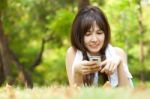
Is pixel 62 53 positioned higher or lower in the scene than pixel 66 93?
lower

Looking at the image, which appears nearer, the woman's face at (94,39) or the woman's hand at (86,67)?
the woman's hand at (86,67)

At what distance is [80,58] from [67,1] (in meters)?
8.72

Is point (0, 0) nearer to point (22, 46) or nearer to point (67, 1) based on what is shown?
point (67, 1)

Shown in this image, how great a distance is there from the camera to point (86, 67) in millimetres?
1949

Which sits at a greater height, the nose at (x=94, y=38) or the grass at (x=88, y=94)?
the nose at (x=94, y=38)

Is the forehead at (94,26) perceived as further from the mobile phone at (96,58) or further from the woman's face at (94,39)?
the mobile phone at (96,58)

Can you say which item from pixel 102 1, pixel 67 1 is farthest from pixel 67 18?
pixel 102 1

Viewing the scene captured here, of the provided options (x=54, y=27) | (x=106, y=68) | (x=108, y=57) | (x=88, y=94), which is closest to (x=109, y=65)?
(x=106, y=68)

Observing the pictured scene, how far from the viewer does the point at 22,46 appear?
709 inches

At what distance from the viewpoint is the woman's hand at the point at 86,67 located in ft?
6.38

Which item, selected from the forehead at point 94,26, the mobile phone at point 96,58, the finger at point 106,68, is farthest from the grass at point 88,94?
the forehead at point 94,26

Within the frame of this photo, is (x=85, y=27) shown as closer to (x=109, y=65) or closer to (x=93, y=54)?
(x=93, y=54)

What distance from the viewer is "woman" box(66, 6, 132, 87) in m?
1.97

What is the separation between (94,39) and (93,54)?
4.5 inches
